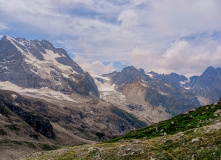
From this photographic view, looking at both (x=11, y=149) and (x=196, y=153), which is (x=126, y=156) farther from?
(x=11, y=149)

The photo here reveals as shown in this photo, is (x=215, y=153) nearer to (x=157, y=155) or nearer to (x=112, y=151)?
(x=157, y=155)

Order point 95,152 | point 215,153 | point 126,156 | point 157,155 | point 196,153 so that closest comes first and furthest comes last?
point 215,153 < point 196,153 < point 157,155 < point 126,156 < point 95,152

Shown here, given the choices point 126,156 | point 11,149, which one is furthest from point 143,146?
point 11,149

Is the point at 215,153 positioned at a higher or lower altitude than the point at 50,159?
higher

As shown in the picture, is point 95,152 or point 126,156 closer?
point 126,156

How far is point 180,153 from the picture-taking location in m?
26.2

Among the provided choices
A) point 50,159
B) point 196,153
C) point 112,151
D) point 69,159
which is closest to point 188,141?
point 196,153

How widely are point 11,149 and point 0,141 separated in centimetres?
1423

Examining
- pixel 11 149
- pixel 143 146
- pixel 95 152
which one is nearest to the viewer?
pixel 143 146

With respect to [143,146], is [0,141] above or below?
below

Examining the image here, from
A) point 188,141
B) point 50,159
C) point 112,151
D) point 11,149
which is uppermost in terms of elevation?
point 188,141

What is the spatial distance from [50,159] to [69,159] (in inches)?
161

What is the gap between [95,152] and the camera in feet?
111

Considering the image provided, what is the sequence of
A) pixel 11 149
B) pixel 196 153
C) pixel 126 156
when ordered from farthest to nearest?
1. pixel 11 149
2. pixel 126 156
3. pixel 196 153
